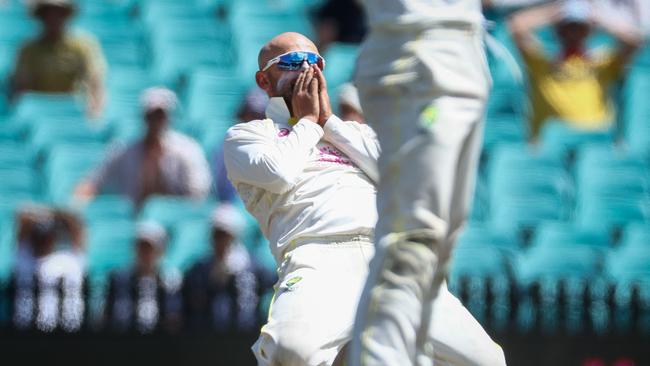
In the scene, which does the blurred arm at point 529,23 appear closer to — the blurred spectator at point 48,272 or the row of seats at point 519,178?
the row of seats at point 519,178

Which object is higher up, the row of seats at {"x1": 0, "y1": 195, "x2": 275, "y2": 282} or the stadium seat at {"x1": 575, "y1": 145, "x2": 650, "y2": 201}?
the stadium seat at {"x1": 575, "y1": 145, "x2": 650, "y2": 201}

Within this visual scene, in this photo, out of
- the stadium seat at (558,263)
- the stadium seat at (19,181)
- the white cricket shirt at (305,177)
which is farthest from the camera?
the stadium seat at (19,181)

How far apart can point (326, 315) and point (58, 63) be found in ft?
24.6

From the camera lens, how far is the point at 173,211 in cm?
1091

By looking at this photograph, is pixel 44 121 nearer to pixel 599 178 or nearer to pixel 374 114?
pixel 599 178

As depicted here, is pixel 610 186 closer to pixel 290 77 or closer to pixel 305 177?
pixel 290 77

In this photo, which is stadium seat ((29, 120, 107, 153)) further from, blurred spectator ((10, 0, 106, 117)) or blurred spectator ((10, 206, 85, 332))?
blurred spectator ((10, 206, 85, 332))

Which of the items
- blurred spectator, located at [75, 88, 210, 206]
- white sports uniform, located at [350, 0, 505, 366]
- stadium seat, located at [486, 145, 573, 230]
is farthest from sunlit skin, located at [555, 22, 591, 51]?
white sports uniform, located at [350, 0, 505, 366]

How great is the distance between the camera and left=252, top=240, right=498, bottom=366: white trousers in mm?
5188

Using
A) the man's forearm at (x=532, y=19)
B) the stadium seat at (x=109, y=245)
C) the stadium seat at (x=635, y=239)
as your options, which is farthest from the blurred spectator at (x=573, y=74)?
the stadium seat at (x=109, y=245)

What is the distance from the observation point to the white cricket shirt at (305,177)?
5.58 metres

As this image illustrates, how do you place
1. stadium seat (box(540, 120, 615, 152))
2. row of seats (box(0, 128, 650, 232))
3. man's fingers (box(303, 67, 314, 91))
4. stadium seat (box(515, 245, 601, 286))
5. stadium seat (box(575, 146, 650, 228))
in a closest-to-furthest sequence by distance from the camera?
1. man's fingers (box(303, 67, 314, 91))
2. stadium seat (box(515, 245, 601, 286))
3. row of seats (box(0, 128, 650, 232))
4. stadium seat (box(575, 146, 650, 228))
5. stadium seat (box(540, 120, 615, 152))

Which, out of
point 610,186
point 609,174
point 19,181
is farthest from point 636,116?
point 19,181

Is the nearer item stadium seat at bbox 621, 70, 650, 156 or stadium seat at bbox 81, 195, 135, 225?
stadium seat at bbox 81, 195, 135, 225
